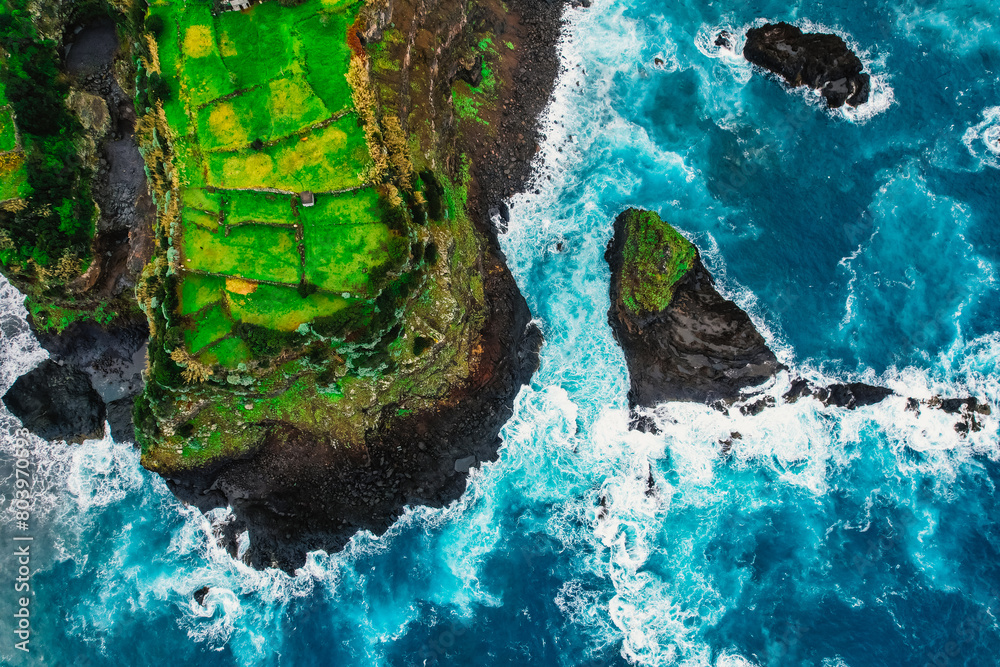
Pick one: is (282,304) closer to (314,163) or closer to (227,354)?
(227,354)

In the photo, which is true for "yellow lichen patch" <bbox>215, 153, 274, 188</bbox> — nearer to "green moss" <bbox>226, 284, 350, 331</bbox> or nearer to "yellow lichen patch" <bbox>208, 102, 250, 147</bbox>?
"yellow lichen patch" <bbox>208, 102, 250, 147</bbox>

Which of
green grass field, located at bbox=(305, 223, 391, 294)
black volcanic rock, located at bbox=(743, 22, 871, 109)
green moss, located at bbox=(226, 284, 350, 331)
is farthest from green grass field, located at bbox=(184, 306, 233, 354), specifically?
black volcanic rock, located at bbox=(743, 22, 871, 109)

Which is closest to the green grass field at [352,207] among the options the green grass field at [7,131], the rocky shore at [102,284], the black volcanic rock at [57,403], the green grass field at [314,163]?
the green grass field at [314,163]

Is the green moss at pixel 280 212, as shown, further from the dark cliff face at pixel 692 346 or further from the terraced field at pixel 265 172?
the dark cliff face at pixel 692 346

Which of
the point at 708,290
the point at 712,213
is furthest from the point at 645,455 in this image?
the point at 712,213

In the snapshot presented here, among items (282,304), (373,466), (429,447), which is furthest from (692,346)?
(282,304)

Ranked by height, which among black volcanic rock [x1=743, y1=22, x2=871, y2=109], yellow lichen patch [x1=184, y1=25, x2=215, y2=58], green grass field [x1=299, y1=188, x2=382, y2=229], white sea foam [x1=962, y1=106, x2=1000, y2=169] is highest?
black volcanic rock [x1=743, y1=22, x2=871, y2=109]

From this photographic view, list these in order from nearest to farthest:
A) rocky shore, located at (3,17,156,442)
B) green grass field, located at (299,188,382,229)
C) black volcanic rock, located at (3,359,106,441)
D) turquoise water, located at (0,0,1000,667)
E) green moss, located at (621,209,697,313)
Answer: green grass field, located at (299,188,382,229) → rocky shore, located at (3,17,156,442) → green moss, located at (621,209,697,313) → turquoise water, located at (0,0,1000,667) → black volcanic rock, located at (3,359,106,441)

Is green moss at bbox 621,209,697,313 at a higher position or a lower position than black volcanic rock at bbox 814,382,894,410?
higher
